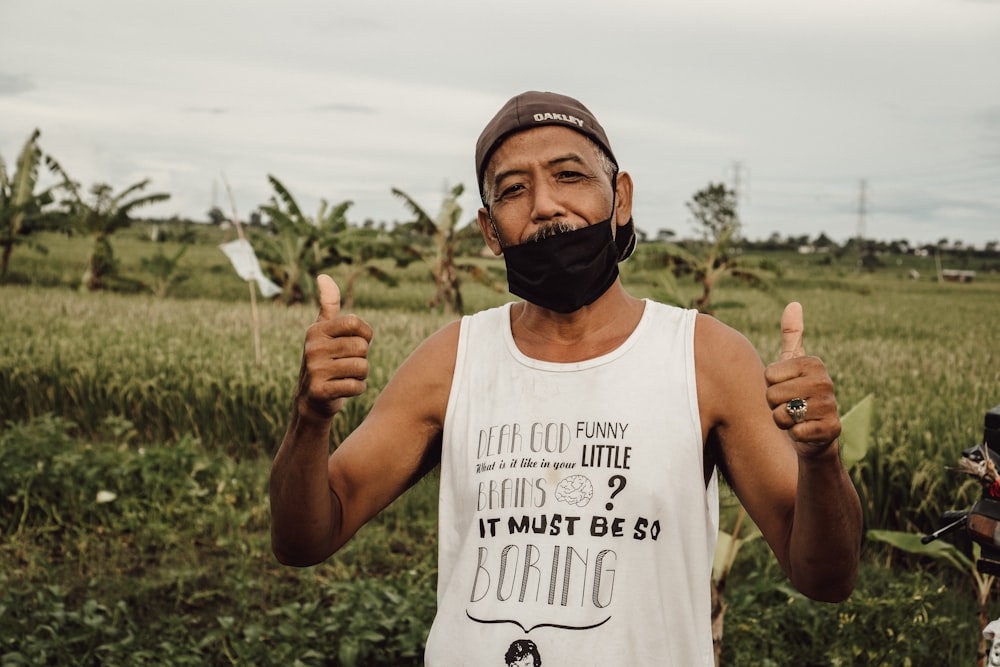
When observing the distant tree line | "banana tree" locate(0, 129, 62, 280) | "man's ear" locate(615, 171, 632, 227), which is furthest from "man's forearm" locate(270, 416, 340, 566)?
"banana tree" locate(0, 129, 62, 280)

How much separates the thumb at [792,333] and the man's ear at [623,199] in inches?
23.9

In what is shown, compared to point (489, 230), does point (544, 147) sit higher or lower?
higher

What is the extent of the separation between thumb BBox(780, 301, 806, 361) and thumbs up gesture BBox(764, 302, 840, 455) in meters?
0.07

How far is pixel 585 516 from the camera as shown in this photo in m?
1.84

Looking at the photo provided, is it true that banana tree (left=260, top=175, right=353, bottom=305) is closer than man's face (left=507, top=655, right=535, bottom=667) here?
No

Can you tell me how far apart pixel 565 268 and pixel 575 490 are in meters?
0.47

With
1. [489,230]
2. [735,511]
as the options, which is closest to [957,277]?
[735,511]

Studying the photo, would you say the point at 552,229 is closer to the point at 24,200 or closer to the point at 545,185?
the point at 545,185

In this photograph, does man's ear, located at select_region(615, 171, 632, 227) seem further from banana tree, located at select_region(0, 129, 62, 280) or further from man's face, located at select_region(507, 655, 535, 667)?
banana tree, located at select_region(0, 129, 62, 280)

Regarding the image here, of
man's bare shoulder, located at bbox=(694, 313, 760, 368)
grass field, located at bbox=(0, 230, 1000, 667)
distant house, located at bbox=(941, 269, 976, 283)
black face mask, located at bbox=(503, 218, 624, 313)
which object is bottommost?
grass field, located at bbox=(0, 230, 1000, 667)

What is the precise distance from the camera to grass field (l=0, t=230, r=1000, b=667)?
168 inches

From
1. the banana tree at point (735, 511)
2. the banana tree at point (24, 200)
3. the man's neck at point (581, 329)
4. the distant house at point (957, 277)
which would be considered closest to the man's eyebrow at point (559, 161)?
the man's neck at point (581, 329)

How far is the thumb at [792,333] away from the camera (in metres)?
1.64

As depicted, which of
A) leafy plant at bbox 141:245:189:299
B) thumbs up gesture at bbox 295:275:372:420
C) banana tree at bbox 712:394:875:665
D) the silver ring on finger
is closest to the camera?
the silver ring on finger
